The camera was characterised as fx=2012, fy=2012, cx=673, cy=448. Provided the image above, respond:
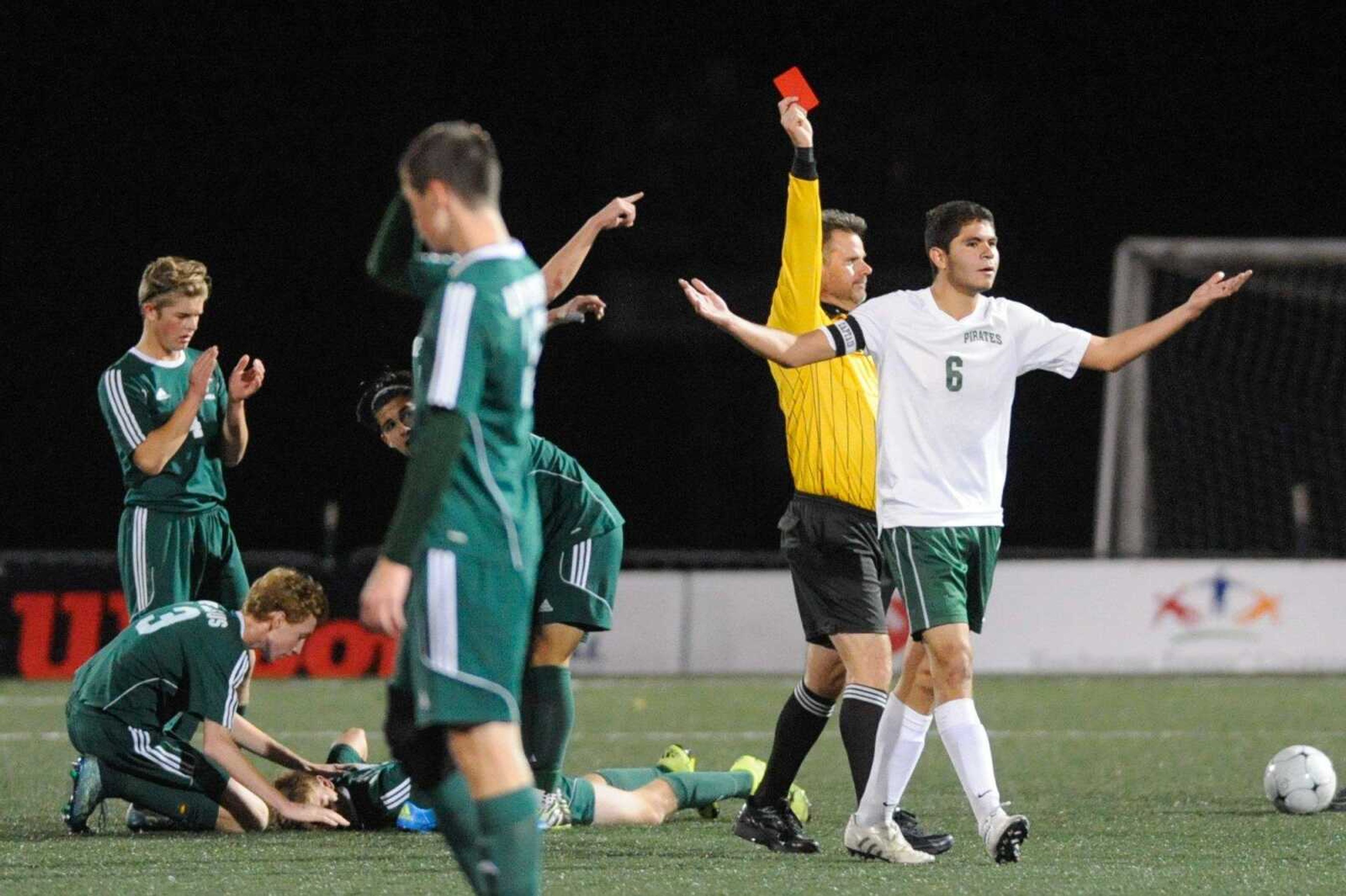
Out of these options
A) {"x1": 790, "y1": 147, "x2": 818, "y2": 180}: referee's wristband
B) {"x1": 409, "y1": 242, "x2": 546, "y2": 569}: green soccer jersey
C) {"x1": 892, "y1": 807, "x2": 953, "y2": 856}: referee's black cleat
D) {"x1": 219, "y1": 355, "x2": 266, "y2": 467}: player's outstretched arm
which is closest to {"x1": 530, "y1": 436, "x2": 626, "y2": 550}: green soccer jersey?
{"x1": 219, "y1": 355, "x2": 266, "y2": 467}: player's outstretched arm

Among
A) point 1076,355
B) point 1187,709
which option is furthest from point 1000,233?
point 1076,355

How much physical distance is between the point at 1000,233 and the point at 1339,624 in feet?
25.2

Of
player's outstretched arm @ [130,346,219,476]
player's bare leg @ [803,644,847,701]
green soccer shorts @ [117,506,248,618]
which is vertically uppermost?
player's outstretched arm @ [130,346,219,476]

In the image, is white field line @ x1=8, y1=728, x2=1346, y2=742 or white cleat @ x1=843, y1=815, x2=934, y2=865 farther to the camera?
white field line @ x1=8, y1=728, x2=1346, y2=742

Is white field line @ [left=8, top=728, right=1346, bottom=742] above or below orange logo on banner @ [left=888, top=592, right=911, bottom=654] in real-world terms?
below

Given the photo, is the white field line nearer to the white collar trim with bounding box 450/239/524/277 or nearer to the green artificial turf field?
the green artificial turf field

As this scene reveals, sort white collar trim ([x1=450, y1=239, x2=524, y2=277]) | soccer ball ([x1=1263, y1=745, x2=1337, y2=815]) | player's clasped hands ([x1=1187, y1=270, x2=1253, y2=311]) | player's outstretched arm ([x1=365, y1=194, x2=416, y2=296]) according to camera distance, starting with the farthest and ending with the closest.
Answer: soccer ball ([x1=1263, y1=745, x2=1337, y2=815]), player's clasped hands ([x1=1187, y1=270, x2=1253, y2=311]), player's outstretched arm ([x1=365, y1=194, x2=416, y2=296]), white collar trim ([x1=450, y1=239, x2=524, y2=277])

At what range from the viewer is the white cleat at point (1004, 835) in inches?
215

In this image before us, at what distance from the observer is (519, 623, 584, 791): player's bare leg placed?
6.15m

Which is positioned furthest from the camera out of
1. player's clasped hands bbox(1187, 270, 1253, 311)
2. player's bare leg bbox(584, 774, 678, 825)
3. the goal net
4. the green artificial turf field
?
the goal net

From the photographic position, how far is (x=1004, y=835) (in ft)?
17.9

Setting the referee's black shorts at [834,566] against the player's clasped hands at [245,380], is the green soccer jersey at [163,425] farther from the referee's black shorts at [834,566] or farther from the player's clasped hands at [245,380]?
the referee's black shorts at [834,566]

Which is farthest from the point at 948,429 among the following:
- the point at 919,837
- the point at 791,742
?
the point at 919,837

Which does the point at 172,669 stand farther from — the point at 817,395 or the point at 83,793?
the point at 817,395
